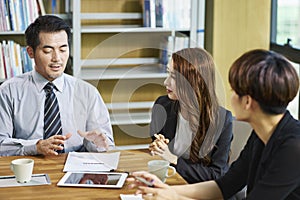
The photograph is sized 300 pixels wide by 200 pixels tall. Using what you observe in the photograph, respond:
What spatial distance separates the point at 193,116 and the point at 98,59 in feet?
5.23

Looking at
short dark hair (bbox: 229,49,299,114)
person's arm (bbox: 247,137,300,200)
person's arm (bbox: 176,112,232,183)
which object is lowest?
person's arm (bbox: 176,112,232,183)

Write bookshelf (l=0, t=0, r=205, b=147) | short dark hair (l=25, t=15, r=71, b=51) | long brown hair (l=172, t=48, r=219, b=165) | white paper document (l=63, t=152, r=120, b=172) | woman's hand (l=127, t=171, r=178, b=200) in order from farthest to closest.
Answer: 1. bookshelf (l=0, t=0, r=205, b=147)
2. short dark hair (l=25, t=15, r=71, b=51)
3. long brown hair (l=172, t=48, r=219, b=165)
4. white paper document (l=63, t=152, r=120, b=172)
5. woman's hand (l=127, t=171, r=178, b=200)

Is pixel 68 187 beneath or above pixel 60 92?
beneath

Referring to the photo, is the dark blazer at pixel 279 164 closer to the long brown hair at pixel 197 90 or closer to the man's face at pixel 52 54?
the long brown hair at pixel 197 90

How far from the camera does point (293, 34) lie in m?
3.67

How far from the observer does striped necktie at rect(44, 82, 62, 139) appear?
2.55 metres

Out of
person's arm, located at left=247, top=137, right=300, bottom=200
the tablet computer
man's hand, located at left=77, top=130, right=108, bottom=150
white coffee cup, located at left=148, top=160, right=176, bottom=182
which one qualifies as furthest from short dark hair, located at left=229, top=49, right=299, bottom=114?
man's hand, located at left=77, top=130, right=108, bottom=150

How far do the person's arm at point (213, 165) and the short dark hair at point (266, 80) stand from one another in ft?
2.29

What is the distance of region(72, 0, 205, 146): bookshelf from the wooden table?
1.32m

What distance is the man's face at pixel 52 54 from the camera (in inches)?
102

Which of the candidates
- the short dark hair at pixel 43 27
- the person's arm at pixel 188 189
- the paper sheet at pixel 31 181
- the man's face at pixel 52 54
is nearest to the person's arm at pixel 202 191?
the person's arm at pixel 188 189

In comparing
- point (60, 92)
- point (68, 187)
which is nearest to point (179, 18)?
point (60, 92)

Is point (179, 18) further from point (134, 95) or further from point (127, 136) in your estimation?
point (127, 136)

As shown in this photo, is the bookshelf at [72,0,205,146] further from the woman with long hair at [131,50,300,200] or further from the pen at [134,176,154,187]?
Answer: the woman with long hair at [131,50,300,200]
